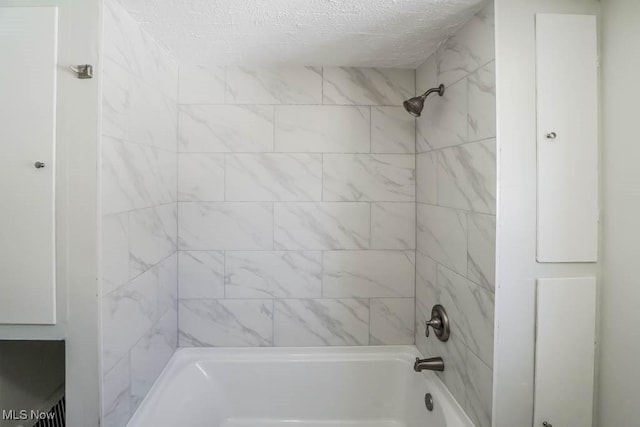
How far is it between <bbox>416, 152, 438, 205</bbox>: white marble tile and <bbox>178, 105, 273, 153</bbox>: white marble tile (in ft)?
2.77

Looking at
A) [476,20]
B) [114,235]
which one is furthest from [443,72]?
[114,235]

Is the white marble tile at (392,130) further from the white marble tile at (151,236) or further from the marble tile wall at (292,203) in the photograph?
the white marble tile at (151,236)

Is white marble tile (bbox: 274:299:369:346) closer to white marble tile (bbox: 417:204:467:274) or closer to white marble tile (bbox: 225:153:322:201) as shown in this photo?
white marble tile (bbox: 417:204:467:274)

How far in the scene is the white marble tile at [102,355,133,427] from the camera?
1.05m

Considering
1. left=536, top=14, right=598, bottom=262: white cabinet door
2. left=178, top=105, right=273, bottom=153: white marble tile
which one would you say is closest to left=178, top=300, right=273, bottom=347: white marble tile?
left=178, top=105, right=273, bottom=153: white marble tile

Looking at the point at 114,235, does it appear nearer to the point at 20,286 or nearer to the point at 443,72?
the point at 20,286

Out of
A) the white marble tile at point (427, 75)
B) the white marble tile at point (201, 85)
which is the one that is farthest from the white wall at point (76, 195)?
the white marble tile at point (427, 75)

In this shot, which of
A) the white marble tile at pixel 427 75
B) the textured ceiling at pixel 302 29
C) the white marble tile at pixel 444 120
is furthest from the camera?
the white marble tile at pixel 427 75

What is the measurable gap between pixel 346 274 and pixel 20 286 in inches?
53.9

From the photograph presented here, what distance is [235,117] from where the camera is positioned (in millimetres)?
1713

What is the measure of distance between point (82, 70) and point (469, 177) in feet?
4.69

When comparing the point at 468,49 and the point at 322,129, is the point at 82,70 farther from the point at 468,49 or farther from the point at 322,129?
the point at 468,49

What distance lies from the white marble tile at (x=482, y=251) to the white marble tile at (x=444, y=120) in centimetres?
35

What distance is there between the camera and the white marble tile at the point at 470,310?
3.53ft
